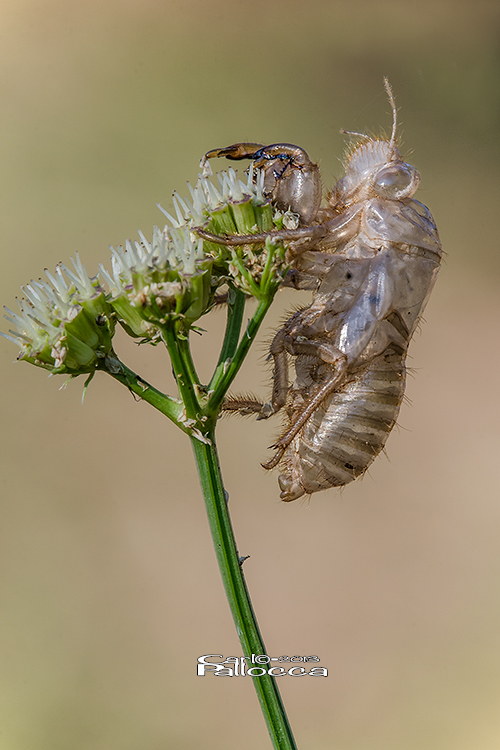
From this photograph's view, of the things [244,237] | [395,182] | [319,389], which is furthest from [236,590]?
[395,182]

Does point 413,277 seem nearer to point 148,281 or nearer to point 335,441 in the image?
point 335,441

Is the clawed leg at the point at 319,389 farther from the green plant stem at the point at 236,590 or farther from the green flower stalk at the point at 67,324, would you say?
the green flower stalk at the point at 67,324

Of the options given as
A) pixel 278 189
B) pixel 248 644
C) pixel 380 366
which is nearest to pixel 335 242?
pixel 278 189

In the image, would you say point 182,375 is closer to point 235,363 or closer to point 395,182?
point 235,363

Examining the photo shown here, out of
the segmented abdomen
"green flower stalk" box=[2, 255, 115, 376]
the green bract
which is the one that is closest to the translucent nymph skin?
the segmented abdomen

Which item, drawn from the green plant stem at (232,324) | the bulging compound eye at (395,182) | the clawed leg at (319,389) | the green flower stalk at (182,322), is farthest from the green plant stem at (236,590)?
the bulging compound eye at (395,182)

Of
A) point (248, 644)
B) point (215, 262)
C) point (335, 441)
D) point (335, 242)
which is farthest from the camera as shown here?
point (335, 242)

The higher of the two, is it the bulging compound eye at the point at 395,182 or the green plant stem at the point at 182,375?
the bulging compound eye at the point at 395,182

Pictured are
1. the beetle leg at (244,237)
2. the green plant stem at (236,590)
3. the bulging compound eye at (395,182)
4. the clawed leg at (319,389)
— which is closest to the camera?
the green plant stem at (236,590)
